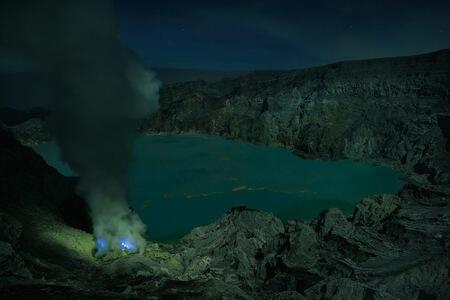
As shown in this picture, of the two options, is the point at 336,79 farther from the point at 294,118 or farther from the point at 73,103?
the point at 73,103

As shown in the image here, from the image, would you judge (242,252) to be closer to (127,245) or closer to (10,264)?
(127,245)

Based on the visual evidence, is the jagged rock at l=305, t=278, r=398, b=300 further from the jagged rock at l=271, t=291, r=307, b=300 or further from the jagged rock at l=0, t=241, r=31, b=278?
the jagged rock at l=0, t=241, r=31, b=278

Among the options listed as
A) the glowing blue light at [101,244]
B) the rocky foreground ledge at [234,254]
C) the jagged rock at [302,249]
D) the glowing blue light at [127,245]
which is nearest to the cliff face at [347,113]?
the rocky foreground ledge at [234,254]

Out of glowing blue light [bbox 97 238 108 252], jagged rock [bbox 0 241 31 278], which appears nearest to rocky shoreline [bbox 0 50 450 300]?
jagged rock [bbox 0 241 31 278]

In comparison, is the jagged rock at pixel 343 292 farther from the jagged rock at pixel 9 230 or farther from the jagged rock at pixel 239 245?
the jagged rock at pixel 9 230

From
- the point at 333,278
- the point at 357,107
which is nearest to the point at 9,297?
the point at 333,278

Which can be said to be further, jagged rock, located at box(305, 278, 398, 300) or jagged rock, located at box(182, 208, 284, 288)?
jagged rock, located at box(182, 208, 284, 288)
